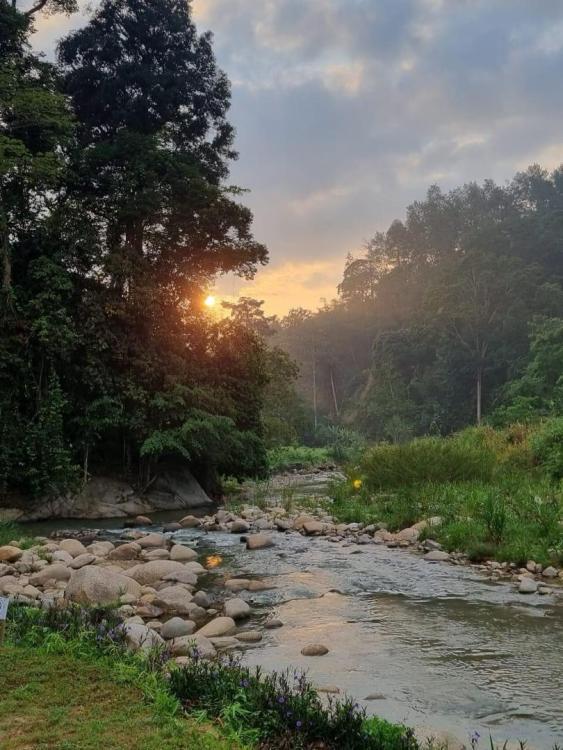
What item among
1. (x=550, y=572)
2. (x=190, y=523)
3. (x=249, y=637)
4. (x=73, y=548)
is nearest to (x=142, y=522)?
(x=190, y=523)

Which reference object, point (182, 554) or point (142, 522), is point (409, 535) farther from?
point (142, 522)

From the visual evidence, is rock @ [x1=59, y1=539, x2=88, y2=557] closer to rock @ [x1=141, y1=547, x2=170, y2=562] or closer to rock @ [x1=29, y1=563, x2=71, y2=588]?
rock @ [x1=141, y1=547, x2=170, y2=562]

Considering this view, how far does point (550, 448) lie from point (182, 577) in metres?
9.57

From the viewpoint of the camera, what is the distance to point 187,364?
57.8 ft

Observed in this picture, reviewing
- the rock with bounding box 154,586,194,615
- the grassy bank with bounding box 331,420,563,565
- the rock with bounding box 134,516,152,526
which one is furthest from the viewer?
the rock with bounding box 134,516,152,526

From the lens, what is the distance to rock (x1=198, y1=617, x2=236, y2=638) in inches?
221

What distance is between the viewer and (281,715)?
3135mm

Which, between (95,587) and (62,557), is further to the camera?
(62,557)

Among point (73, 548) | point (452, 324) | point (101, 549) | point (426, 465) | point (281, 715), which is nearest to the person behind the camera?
point (281, 715)

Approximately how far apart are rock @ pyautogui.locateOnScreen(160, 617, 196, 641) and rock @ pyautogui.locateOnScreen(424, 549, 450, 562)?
405 centimetres

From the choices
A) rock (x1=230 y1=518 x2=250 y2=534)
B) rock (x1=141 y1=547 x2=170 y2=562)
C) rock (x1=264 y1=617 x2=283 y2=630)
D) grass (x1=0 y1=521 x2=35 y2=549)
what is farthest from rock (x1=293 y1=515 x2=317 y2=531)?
rock (x1=264 y1=617 x2=283 y2=630)

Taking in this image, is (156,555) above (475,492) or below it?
below

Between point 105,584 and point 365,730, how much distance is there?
4.03 metres

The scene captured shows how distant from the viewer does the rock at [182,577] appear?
7.57 meters
